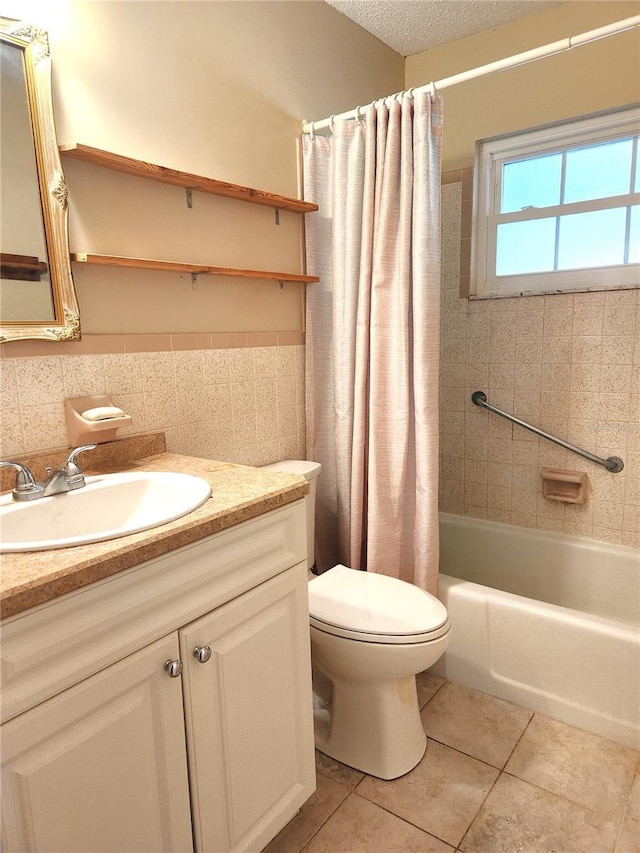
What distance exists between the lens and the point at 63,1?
1281 millimetres

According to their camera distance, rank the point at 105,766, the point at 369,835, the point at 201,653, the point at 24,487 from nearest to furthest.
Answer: the point at 105,766
the point at 201,653
the point at 24,487
the point at 369,835

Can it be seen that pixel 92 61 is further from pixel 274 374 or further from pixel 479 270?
pixel 479 270

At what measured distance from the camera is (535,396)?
7.68ft

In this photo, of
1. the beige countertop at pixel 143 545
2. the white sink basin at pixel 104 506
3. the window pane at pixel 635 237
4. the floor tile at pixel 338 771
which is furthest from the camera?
the window pane at pixel 635 237

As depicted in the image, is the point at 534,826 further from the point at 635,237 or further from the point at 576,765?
the point at 635,237

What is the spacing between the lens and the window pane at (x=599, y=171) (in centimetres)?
214

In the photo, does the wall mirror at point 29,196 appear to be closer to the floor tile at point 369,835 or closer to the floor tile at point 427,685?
the floor tile at point 369,835

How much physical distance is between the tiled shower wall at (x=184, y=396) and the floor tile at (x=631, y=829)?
1401 millimetres

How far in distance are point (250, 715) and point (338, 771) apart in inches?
23.9

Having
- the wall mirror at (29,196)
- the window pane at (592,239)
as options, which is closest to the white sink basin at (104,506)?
the wall mirror at (29,196)

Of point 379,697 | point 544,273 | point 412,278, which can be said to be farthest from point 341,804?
point 544,273

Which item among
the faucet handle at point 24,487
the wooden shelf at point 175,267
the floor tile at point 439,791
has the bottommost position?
the floor tile at point 439,791

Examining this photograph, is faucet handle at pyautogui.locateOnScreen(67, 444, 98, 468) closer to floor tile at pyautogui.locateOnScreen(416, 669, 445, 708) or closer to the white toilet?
the white toilet

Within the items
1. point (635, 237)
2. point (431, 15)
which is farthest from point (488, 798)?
point (431, 15)
